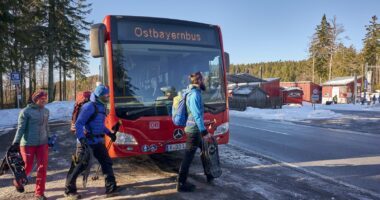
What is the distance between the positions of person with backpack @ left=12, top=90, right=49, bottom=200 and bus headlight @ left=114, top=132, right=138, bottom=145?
4.33ft

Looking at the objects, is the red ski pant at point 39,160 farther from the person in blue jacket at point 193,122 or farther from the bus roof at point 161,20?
the bus roof at point 161,20

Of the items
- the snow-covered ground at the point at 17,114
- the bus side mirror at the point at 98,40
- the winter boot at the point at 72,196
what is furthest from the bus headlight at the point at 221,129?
the snow-covered ground at the point at 17,114

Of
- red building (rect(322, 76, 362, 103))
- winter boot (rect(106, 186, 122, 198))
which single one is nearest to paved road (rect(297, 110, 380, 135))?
winter boot (rect(106, 186, 122, 198))

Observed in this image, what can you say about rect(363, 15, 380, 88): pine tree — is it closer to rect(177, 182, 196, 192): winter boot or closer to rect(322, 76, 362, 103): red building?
rect(322, 76, 362, 103): red building

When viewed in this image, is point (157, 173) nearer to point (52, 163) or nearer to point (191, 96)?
point (191, 96)

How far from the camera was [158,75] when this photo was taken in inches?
272

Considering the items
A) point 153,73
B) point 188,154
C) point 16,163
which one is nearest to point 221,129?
point 188,154

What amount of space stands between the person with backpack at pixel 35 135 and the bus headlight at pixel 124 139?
1.32 m

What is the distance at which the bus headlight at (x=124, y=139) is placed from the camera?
249 inches

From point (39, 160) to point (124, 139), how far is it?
153 centimetres

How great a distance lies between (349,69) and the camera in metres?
79.6

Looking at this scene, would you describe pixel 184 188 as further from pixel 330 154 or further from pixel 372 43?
pixel 372 43

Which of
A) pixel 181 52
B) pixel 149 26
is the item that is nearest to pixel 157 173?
pixel 181 52

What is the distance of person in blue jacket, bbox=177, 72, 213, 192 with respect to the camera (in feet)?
18.0
